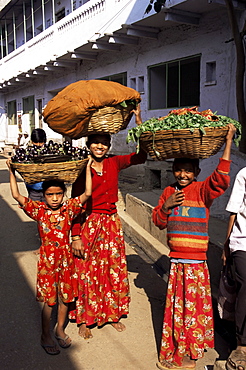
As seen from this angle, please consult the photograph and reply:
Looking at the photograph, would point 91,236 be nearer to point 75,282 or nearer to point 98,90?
point 75,282

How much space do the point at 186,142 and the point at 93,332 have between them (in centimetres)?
198

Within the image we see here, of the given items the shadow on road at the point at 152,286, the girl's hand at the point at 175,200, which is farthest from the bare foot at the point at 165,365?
the girl's hand at the point at 175,200

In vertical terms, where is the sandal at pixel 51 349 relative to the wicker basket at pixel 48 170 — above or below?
below

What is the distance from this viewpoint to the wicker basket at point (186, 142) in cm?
252

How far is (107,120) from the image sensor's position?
120 inches

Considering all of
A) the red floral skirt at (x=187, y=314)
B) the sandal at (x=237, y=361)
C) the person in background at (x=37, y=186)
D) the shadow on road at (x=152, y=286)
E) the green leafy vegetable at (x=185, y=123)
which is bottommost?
the shadow on road at (x=152, y=286)

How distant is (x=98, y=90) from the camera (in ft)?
9.66

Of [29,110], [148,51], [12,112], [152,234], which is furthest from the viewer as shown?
[12,112]

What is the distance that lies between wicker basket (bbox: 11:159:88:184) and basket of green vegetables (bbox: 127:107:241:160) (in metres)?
0.56

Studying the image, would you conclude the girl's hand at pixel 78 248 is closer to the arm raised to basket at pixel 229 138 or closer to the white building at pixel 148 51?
the arm raised to basket at pixel 229 138

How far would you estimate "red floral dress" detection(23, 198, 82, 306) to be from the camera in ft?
10.2

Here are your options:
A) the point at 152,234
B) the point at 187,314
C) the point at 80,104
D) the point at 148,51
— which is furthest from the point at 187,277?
the point at 148,51

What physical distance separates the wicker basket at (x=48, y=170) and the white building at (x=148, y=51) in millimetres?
4775

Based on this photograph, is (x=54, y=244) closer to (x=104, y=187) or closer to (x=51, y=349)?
(x=104, y=187)
